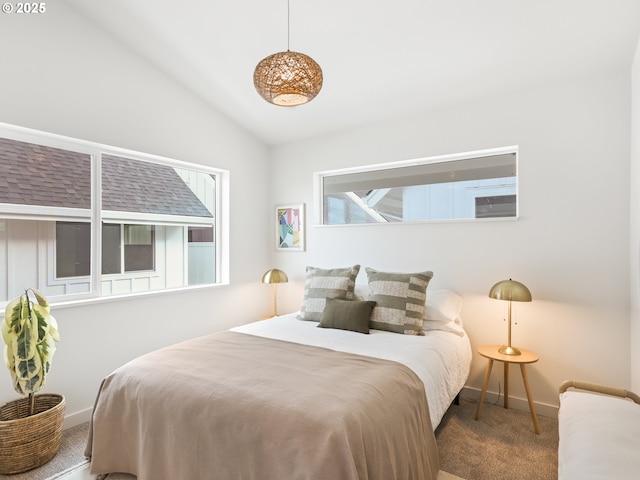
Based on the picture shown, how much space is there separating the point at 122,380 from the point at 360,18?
259 centimetres

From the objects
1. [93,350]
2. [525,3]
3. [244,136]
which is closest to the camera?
[525,3]

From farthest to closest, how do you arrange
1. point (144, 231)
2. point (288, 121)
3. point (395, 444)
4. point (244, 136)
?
point (244, 136) → point (288, 121) → point (144, 231) → point (395, 444)

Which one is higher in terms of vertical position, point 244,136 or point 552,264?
point 244,136

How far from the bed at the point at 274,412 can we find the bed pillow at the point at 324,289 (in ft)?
2.41

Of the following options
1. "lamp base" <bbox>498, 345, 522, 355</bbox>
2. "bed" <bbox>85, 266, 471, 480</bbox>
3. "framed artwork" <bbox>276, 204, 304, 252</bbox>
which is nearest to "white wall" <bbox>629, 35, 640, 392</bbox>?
"lamp base" <bbox>498, 345, 522, 355</bbox>

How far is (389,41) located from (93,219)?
102 inches

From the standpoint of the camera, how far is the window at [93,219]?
7.94ft

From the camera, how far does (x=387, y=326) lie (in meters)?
2.65

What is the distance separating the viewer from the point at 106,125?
274 cm

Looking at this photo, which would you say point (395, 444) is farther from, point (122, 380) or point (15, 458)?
point (15, 458)

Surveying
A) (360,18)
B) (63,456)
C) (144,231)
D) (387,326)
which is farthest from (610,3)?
(63,456)

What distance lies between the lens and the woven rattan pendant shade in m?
1.84

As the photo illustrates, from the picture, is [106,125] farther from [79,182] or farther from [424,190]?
[424,190]

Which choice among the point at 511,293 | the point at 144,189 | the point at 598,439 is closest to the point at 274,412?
the point at 598,439
